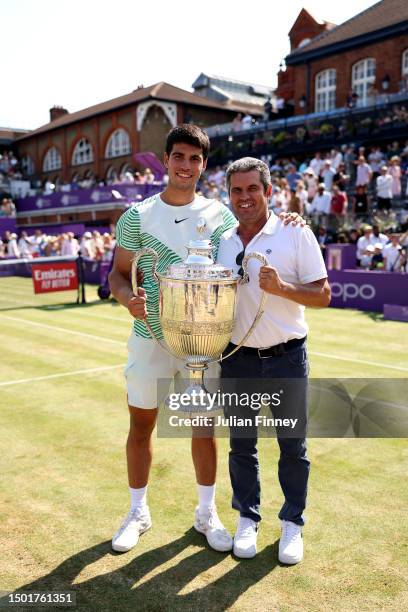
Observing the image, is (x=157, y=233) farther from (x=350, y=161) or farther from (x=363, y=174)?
(x=350, y=161)

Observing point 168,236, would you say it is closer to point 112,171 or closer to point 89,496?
point 89,496

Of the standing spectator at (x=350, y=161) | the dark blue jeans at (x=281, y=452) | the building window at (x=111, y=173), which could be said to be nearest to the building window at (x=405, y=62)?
the standing spectator at (x=350, y=161)

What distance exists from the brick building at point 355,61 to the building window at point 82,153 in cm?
1781

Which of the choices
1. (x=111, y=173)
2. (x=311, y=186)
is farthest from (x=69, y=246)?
(x=111, y=173)

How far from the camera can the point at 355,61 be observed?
1294 inches

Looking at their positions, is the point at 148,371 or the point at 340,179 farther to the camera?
the point at 340,179

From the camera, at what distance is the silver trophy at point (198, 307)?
2861 mm

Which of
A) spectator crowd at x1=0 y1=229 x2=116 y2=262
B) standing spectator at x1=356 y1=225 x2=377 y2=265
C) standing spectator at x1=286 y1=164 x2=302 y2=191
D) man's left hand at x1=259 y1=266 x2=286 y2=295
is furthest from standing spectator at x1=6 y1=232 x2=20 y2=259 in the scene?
man's left hand at x1=259 y1=266 x2=286 y2=295

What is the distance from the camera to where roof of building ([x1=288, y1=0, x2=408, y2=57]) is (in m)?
30.9

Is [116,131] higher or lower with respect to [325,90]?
lower

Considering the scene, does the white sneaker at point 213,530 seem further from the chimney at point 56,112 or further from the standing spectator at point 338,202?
the chimney at point 56,112

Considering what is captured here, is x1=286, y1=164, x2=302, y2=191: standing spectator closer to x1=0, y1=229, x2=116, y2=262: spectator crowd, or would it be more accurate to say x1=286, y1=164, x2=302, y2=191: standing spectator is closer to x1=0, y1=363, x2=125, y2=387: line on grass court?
x1=0, y1=229, x2=116, y2=262: spectator crowd

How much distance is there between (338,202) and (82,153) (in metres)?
36.9

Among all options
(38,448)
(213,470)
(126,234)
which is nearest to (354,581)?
(213,470)
